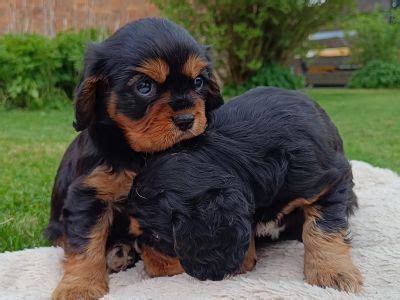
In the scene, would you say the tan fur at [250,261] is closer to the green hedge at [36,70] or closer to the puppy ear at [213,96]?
the puppy ear at [213,96]

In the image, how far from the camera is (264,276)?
2.60 metres

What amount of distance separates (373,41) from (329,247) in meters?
20.7

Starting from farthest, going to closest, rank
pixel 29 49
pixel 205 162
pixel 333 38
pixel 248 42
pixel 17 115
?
1. pixel 333 38
2. pixel 248 42
3. pixel 29 49
4. pixel 17 115
5. pixel 205 162

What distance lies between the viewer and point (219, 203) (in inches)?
85.0

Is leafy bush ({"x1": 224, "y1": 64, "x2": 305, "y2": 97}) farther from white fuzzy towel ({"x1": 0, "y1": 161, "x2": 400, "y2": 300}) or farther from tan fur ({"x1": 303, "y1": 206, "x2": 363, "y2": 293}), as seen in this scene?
tan fur ({"x1": 303, "y1": 206, "x2": 363, "y2": 293})

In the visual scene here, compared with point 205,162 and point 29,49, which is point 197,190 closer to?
point 205,162

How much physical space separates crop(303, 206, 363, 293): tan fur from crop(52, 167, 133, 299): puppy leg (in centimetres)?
83

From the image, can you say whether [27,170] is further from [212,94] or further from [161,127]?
[161,127]

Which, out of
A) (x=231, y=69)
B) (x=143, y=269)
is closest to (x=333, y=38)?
(x=231, y=69)

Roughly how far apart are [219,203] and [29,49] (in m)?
10.0

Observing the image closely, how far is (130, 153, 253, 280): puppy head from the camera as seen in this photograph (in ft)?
6.97

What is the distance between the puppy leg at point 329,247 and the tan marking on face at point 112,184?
81 centimetres

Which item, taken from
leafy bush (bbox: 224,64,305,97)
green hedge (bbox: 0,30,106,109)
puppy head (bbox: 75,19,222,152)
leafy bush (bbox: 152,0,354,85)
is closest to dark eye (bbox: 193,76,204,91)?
puppy head (bbox: 75,19,222,152)

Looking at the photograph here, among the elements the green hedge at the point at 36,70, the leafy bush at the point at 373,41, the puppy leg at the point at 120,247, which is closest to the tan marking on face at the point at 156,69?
the puppy leg at the point at 120,247
